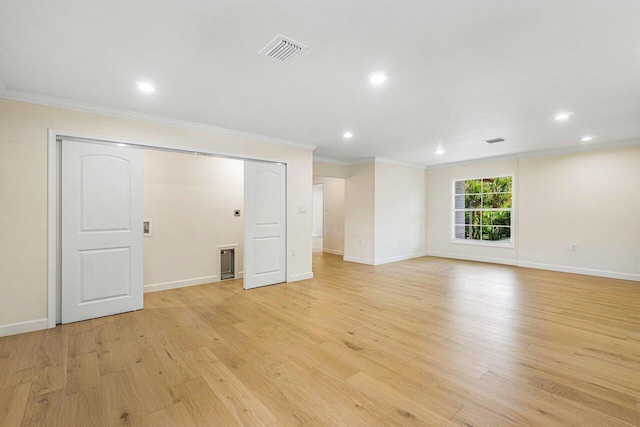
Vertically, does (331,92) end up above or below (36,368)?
above

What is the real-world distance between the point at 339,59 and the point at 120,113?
2.88m

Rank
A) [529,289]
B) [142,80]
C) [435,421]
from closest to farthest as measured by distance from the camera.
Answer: [435,421] < [142,80] < [529,289]

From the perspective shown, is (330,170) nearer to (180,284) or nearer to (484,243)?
(180,284)

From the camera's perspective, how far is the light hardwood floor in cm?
178

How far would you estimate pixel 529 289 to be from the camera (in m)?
4.58

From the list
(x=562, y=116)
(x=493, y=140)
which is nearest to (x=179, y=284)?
(x=493, y=140)

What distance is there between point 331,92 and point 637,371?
3.61 meters

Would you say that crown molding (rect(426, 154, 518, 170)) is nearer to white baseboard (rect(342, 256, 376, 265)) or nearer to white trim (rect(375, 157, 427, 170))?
white trim (rect(375, 157, 427, 170))

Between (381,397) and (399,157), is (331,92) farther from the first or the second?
(399,157)

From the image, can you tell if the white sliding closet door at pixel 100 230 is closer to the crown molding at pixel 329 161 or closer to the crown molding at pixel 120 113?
the crown molding at pixel 120 113

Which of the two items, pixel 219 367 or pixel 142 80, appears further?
pixel 142 80

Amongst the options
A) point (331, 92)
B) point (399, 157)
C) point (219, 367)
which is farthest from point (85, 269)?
point (399, 157)

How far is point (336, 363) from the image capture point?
2361mm

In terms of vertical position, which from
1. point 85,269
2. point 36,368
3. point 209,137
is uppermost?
point 209,137
